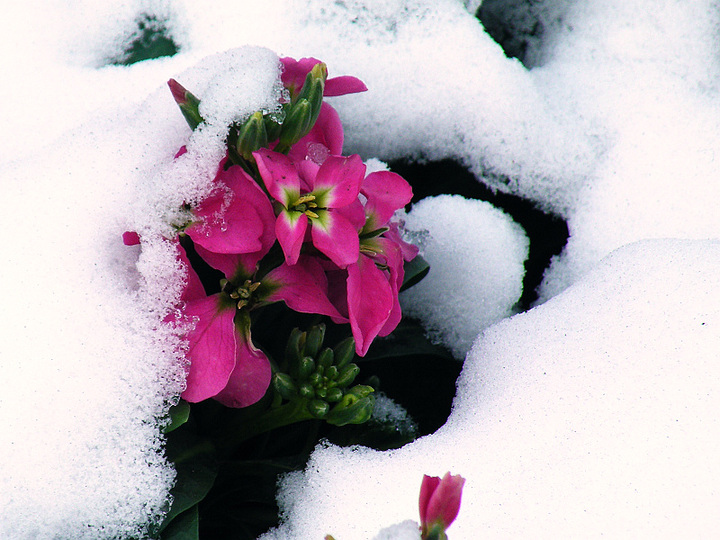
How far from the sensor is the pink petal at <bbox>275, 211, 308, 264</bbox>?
535mm

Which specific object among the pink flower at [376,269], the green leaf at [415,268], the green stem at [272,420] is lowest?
the green stem at [272,420]

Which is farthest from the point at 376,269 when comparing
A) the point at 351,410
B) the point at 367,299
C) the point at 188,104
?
the point at 188,104

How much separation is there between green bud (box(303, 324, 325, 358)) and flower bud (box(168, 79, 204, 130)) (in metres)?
0.22

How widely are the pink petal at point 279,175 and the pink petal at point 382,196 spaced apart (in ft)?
0.29

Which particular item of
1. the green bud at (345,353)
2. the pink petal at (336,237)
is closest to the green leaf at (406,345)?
the green bud at (345,353)

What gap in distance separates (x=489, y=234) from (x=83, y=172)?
1.65 feet

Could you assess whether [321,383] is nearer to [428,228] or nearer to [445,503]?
[445,503]

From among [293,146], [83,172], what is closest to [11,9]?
[83,172]

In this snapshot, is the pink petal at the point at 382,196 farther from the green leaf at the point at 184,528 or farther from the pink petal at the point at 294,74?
the green leaf at the point at 184,528

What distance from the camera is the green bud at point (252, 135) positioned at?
1.82 ft

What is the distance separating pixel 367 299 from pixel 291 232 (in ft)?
0.31

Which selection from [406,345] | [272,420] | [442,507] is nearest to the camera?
[442,507]

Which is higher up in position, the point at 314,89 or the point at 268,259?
the point at 314,89

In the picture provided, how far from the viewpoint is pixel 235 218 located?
570 mm
